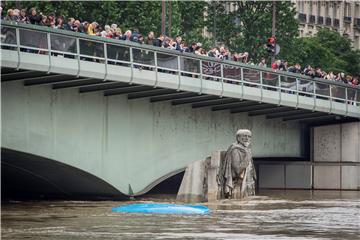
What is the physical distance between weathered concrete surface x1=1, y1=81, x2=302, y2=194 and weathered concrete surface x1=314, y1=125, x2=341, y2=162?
6024mm

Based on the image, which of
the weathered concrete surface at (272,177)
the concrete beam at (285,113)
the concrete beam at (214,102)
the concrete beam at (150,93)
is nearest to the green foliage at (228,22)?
the weathered concrete surface at (272,177)

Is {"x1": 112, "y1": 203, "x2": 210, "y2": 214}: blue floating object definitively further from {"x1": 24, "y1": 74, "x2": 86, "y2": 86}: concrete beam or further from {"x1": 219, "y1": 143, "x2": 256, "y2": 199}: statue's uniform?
{"x1": 219, "y1": 143, "x2": 256, "y2": 199}: statue's uniform

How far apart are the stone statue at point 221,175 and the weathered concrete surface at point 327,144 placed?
17.3 meters

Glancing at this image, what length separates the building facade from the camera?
152 meters

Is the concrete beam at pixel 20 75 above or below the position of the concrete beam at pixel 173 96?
above

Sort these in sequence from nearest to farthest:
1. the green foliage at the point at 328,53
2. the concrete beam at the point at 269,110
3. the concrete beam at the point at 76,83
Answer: the concrete beam at the point at 76,83
the concrete beam at the point at 269,110
the green foliage at the point at 328,53

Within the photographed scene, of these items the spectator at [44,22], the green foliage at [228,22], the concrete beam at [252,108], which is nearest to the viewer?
the spectator at [44,22]

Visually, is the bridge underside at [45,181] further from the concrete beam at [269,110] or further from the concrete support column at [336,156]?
the concrete support column at [336,156]

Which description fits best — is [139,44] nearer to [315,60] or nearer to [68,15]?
[68,15]

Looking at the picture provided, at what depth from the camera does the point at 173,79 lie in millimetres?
67000

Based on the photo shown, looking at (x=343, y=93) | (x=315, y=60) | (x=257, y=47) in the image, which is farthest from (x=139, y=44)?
(x=315, y=60)

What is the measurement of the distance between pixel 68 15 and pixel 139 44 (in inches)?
1587

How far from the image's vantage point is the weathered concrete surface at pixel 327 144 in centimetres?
8456

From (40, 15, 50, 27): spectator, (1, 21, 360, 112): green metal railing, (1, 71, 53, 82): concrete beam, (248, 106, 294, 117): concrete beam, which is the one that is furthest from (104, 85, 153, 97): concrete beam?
(248, 106, 294, 117): concrete beam
